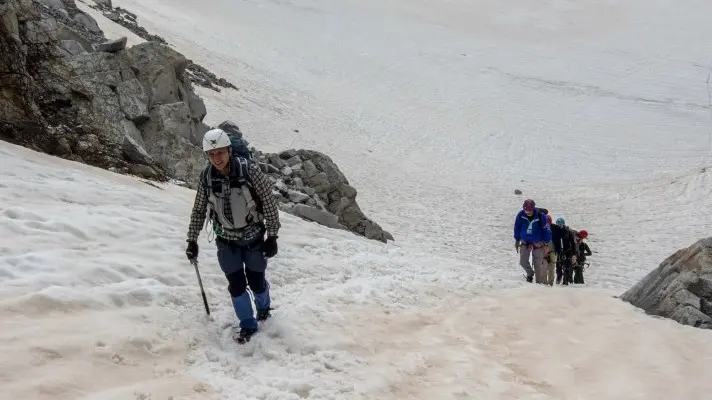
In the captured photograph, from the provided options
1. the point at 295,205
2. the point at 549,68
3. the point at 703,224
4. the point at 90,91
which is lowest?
the point at 295,205

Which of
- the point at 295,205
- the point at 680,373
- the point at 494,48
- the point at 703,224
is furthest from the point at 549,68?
the point at 680,373

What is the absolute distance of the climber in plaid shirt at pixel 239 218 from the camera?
5.49 m

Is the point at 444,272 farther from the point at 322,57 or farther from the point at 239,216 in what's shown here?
the point at 322,57

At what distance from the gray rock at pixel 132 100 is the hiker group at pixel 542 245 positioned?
9.50m

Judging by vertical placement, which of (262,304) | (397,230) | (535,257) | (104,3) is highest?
(104,3)

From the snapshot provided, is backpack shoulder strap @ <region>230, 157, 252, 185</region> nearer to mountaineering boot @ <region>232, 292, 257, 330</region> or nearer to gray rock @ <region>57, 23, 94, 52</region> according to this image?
mountaineering boot @ <region>232, 292, 257, 330</region>

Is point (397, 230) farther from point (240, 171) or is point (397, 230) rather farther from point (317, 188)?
point (240, 171)

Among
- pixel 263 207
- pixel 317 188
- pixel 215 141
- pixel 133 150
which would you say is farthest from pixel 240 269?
pixel 317 188

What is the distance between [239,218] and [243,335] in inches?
44.8

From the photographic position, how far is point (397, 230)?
2064 centimetres

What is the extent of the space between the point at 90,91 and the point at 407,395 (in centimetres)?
1140

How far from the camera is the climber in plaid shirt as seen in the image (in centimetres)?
549

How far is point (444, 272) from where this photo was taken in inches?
400

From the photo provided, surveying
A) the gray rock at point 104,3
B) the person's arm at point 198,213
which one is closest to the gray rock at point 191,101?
the person's arm at point 198,213
